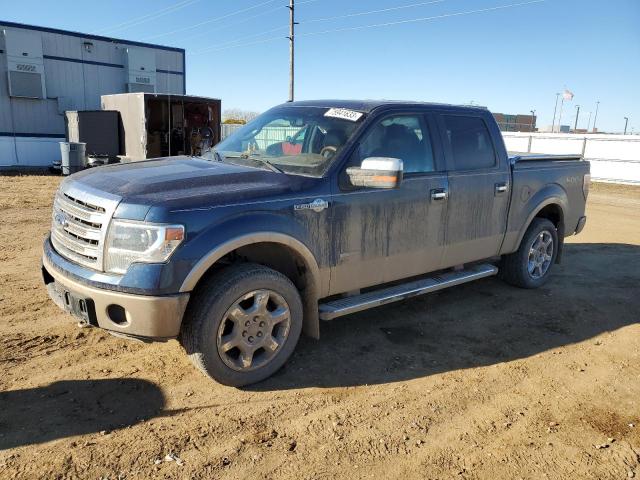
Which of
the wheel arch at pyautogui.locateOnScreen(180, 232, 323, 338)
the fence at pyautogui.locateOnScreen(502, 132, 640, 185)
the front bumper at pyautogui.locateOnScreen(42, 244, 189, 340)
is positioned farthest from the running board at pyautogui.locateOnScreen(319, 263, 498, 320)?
the fence at pyautogui.locateOnScreen(502, 132, 640, 185)

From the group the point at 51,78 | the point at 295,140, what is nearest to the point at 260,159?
the point at 295,140

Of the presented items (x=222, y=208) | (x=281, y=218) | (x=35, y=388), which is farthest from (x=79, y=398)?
(x=281, y=218)

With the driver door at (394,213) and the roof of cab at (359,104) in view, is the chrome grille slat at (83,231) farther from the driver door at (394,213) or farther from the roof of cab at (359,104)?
the roof of cab at (359,104)

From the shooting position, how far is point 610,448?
3078mm

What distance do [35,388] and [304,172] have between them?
2.39 metres

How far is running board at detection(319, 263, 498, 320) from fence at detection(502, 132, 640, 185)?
15621 millimetres

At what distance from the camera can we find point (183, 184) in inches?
134

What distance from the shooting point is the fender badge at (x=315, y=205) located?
3.64 m

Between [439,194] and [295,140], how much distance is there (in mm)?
1359

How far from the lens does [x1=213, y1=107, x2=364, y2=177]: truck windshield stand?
4.03 meters

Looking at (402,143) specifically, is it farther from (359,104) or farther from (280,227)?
(280,227)

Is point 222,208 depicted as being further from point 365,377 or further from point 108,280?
point 365,377

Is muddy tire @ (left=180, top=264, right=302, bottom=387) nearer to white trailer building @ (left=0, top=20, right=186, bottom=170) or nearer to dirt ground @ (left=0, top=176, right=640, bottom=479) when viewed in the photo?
dirt ground @ (left=0, top=176, right=640, bottom=479)

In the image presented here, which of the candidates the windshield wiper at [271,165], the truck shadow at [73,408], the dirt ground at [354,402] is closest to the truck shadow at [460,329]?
the dirt ground at [354,402]
